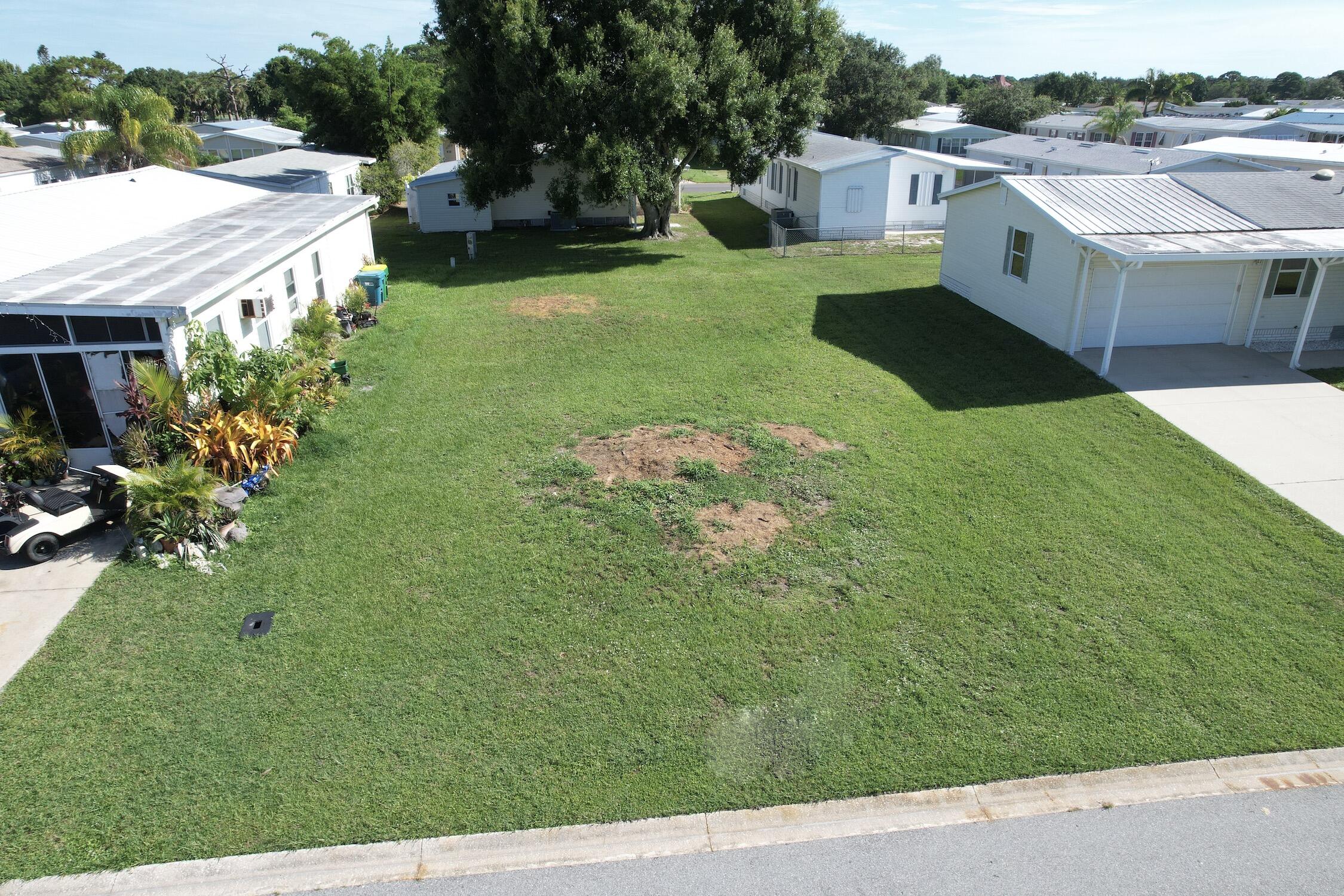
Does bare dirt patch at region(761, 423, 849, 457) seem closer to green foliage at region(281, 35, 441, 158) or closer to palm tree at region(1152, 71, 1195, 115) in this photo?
green foliage at region(281, 35, 441, 158)

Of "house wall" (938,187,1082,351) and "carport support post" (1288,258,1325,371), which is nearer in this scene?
"carport support post" (1288,258,1325,371)

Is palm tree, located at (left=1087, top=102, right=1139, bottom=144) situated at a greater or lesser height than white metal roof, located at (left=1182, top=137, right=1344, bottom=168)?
greater

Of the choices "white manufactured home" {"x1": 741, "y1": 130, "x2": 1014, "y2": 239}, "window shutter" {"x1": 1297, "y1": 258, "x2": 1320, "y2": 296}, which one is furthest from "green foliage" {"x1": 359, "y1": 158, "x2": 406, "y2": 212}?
"window shutter" {"x1": 1297, "y1": 258, "x2": 1320, "y2": 296}

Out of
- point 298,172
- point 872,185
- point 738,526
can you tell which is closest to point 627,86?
point 872,185

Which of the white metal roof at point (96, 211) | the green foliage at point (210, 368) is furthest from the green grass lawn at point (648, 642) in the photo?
the white metal roof at point (96, 211)

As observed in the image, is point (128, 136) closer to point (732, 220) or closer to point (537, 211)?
point (537, 211)

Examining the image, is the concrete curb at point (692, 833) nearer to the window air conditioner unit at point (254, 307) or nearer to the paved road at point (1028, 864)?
the paved road at point (1028, 864)
